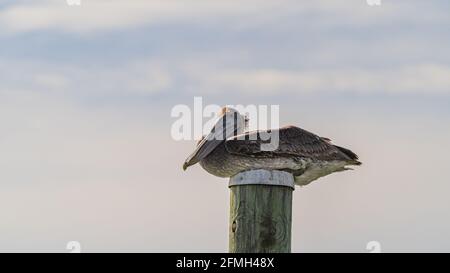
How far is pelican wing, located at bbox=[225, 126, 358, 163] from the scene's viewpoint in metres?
7.95

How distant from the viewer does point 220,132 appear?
8.52 meters

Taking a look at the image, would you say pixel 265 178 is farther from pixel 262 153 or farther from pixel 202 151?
pixel 202 151

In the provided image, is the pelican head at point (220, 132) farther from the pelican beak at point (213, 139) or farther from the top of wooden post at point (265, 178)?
the top of wooden post at point (265, 178)

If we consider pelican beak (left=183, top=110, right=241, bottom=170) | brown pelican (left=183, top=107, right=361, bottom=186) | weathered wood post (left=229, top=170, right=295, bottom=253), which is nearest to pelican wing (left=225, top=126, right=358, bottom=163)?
brown pelican (left=183, top=107, right=361, bottom=186)

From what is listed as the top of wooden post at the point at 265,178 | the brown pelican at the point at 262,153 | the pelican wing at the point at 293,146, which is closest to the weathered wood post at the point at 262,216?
the top of wooden post at the point at 265,178

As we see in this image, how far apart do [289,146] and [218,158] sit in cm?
56

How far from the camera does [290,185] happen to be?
7227 mm

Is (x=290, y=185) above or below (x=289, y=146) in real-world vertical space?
below

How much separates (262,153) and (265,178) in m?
0.62

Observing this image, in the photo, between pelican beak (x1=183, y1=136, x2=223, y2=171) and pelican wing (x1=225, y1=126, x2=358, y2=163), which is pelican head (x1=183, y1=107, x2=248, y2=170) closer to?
pelican beak (x1=183, y1=136, x2=223, y2=171)

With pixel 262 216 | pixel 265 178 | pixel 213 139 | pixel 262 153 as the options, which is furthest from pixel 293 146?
pixel 262 216

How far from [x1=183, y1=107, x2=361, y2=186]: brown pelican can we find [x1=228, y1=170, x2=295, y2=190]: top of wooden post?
A: 0.17 meters
